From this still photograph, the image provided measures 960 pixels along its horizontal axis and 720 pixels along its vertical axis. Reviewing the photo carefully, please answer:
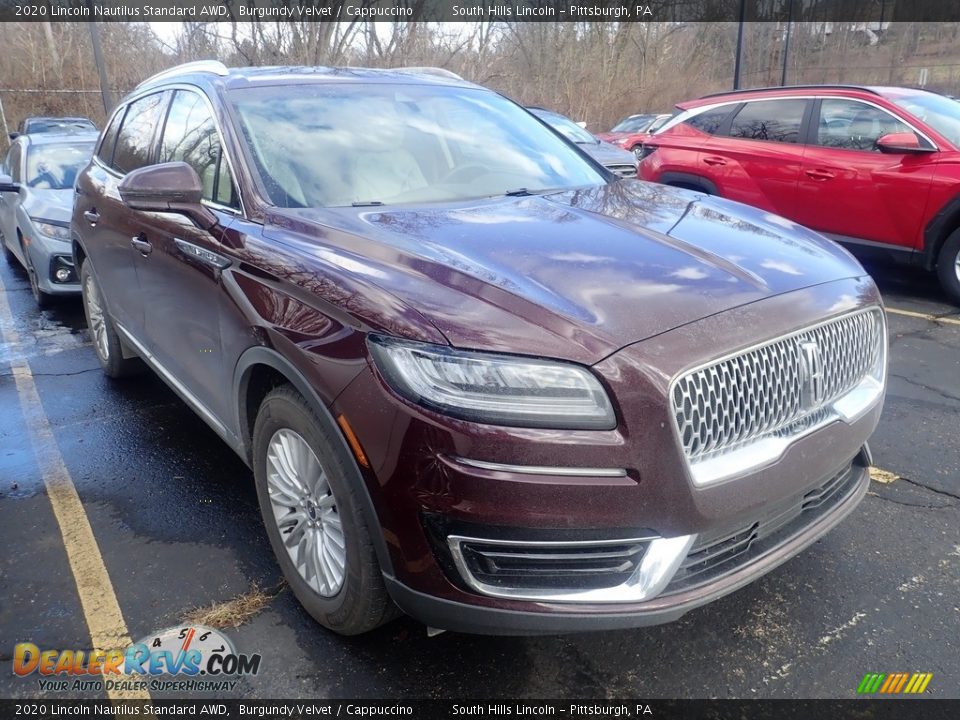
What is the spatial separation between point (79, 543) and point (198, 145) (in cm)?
177

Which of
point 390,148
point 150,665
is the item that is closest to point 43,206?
point 390,148

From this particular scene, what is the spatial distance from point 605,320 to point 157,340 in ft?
8.33

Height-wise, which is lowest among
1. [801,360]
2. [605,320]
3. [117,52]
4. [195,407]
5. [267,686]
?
[267,686]

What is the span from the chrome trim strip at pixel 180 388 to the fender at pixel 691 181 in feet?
17.7

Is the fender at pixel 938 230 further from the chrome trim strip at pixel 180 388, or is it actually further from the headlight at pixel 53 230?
the headlight at pixel 53 230

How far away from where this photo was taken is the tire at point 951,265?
5848 mm

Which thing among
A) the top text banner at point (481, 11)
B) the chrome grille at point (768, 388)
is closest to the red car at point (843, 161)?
the chrome grille at point (768, 388)

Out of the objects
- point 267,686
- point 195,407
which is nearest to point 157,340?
point 195,407

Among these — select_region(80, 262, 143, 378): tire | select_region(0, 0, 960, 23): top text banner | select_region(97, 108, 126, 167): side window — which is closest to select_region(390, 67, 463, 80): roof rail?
select_region(97, 108, 126, 167): side window

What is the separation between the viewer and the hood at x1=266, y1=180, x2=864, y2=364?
1.92 m

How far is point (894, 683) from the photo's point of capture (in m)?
2.22

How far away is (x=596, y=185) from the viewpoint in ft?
11.1

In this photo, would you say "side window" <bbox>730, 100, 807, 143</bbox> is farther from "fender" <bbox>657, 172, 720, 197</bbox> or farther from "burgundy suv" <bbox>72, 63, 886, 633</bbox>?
"burgundy suv" <bbox>72, 63, 886, 633</bbox>

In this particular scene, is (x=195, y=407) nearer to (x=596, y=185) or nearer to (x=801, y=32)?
(x=596, y=185)
